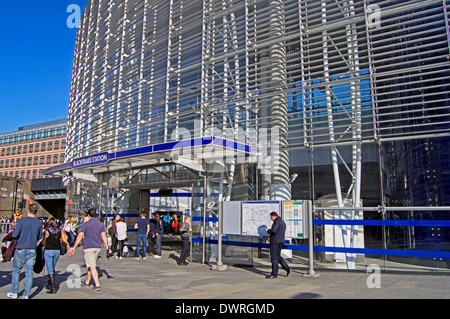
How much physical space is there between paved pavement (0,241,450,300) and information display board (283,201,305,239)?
0.99m

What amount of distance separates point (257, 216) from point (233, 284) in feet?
7.47

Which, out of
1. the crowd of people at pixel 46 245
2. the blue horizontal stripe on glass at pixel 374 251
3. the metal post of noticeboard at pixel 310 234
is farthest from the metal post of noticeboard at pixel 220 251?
the crowd of people at pixel 46 245

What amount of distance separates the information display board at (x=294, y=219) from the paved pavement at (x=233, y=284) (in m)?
0.99

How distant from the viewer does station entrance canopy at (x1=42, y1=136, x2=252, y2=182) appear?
1020cm

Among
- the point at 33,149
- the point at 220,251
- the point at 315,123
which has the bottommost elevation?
the point at 220,251

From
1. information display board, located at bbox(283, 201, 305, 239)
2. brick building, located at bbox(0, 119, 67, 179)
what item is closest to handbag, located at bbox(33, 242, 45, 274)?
information display board, located at bbox(283, 201, 305, 239)

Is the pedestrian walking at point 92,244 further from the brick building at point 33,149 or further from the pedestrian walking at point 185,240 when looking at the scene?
the brick building at point 33,149

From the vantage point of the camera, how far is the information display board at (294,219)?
370 inches

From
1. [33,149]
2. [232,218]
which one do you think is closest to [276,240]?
[232,218]

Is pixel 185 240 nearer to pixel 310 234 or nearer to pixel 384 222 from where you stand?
pixel 310 234

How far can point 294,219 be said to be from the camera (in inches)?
375

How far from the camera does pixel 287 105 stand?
11547 millimetres

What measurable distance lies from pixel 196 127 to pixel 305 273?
6.28m

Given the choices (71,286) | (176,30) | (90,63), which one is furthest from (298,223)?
(90,63)
